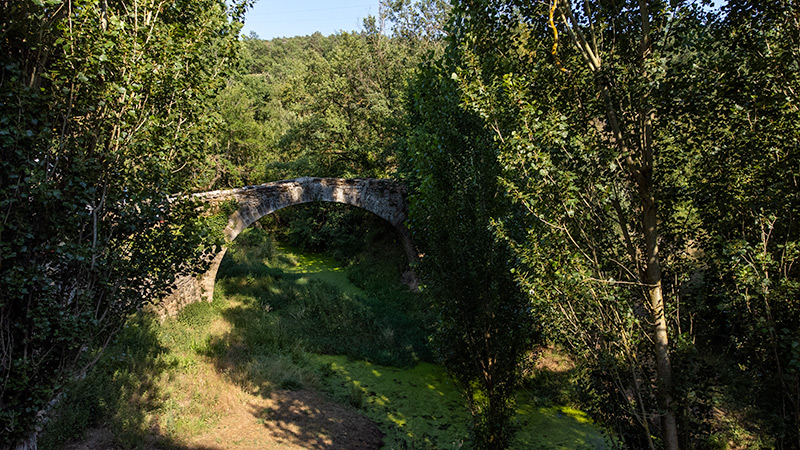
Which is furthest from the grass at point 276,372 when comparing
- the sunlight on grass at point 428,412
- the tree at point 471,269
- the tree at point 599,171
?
the tree at point 599,171

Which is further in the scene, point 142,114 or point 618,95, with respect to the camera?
point 142,114

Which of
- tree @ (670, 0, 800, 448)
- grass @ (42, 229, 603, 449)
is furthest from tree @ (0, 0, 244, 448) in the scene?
tree @ (670, 0, 800, 448)

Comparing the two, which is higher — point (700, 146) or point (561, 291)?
point (700, 146)

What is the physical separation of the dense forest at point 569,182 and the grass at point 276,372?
5.22ft

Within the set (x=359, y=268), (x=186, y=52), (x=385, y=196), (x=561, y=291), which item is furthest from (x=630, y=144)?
(x=359, y=268)

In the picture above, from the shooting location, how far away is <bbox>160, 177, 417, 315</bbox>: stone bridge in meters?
13.4

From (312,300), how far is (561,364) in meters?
8.90

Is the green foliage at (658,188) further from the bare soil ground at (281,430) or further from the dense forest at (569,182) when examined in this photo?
the bare soil ground at (281,430)

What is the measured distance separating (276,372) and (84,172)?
7.02 metres

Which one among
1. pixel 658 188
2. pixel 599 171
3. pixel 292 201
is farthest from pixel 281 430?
pixel 292 201

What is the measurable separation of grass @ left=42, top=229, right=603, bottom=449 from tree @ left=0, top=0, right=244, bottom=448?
1057 millimetres

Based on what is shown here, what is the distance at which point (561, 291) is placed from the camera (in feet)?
16.1

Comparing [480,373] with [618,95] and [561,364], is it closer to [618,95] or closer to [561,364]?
[618,95]

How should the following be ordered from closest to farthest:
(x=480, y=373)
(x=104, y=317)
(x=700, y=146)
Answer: (x=700, y=146) < (x=104, y=317) < (x=480, y=373)
